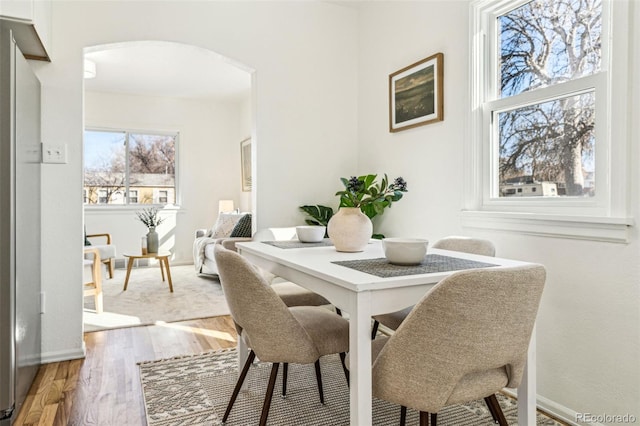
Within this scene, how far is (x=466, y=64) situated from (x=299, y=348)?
73.9 inches

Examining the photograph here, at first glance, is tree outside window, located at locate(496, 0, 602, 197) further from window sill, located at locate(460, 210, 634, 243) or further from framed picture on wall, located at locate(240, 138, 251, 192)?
framed picture on wall, located at locate(240, 138, 251, 192)

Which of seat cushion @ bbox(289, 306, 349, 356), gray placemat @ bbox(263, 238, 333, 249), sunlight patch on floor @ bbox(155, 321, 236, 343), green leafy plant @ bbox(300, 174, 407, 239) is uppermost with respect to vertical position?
green leafy plant @ bbox(300, 174, 407, 239)

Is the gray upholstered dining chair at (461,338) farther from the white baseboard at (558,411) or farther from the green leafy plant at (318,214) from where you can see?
the green leafy plant at (318,214)

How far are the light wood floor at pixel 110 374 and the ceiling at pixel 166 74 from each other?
2.55m

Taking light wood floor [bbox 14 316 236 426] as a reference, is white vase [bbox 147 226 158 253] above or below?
above

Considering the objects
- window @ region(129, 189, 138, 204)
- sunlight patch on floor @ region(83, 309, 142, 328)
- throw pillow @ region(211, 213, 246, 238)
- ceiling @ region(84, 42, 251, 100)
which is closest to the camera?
sunlight patch on floor @ region(83, 309, 142, 328)

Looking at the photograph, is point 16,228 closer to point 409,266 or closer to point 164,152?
point 409,266

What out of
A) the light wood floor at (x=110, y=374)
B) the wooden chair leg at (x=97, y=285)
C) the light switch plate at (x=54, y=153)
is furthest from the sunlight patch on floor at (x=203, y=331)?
the light switch plate at (x=54, y=153)

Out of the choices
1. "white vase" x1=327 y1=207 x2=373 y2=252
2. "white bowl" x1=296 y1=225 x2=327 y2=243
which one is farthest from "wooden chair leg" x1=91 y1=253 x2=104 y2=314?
"white vase" x1=327 y1=207 x2=373 y2=252

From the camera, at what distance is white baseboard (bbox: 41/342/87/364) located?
2529mm

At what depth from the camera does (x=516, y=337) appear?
3.95ft

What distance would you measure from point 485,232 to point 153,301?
10.5 ft

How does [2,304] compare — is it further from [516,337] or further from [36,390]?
[516,337]

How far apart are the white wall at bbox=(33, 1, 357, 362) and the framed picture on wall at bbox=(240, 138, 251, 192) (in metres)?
3.16
